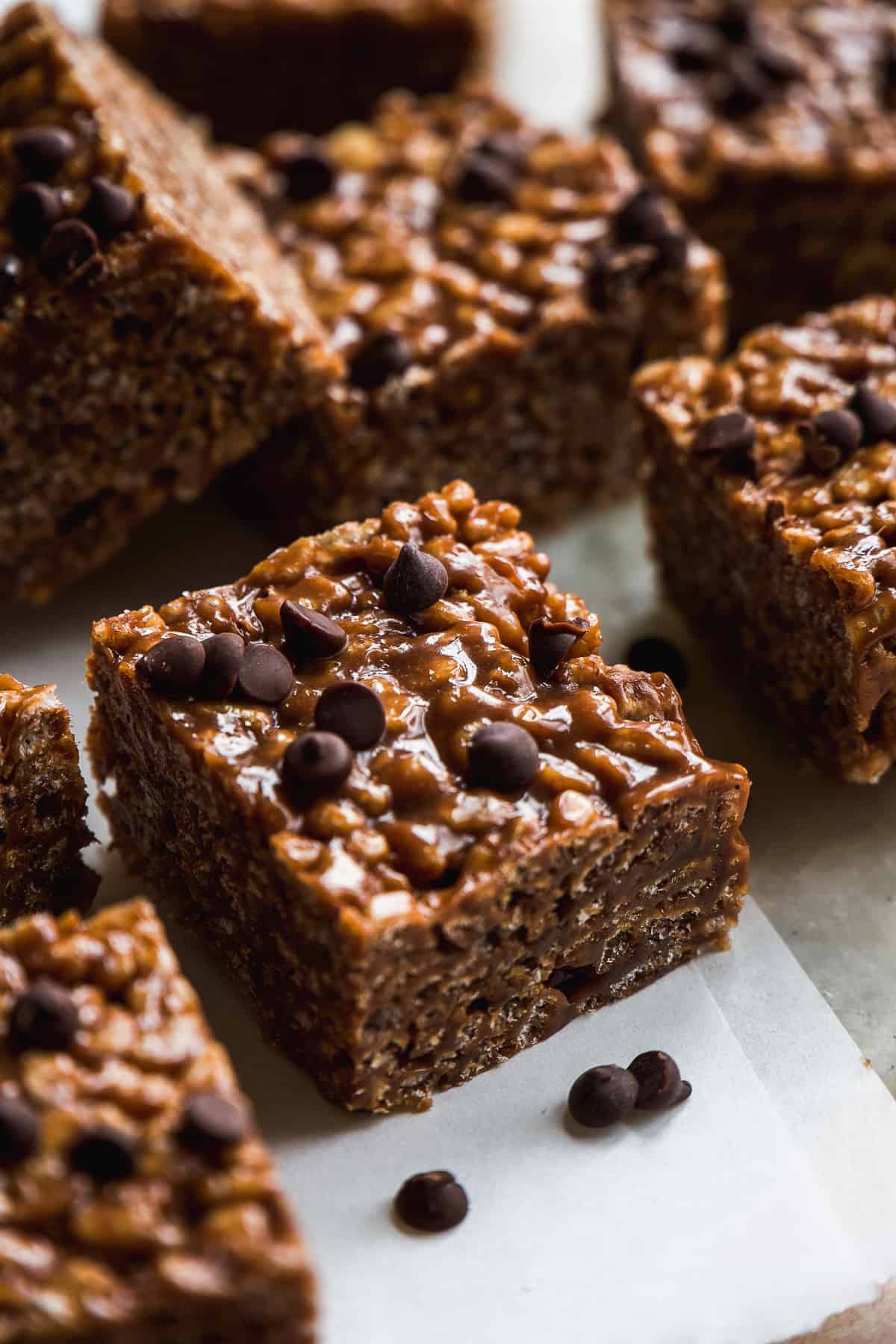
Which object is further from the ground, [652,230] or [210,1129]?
[210,1129]

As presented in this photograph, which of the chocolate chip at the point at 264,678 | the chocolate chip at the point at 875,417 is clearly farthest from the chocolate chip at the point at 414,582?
the chocolate chip at the point at 875,417

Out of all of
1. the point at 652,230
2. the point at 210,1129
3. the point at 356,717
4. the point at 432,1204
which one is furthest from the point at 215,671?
the point at 652,230

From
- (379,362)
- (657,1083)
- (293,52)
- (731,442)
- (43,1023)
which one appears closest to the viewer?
(43,1023)

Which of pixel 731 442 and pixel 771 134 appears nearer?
pixel 731 442

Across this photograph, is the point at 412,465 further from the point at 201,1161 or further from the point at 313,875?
the point at 201,1161

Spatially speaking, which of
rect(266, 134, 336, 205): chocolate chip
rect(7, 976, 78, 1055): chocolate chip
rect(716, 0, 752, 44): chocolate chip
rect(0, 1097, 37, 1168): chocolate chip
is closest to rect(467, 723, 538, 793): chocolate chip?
rect(7, 976, 78, 1055): chocolate chip

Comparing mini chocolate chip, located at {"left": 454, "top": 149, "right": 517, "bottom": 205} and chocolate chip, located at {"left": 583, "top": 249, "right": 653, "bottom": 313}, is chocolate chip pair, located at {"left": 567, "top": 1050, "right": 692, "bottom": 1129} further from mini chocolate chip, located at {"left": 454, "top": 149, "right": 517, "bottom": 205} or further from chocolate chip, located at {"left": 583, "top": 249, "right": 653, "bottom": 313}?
mini chocolate chip, located at {"left": 454, "top": 149, "right": 517, "bottom": 205}

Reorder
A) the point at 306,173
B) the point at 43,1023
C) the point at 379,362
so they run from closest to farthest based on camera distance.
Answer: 1. the point at 43,1023
2. the point at 379,362
3. the point at 306,173

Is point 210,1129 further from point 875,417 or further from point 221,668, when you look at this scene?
point 875,417

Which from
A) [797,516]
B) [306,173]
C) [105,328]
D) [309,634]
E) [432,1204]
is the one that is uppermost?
[105,328]
